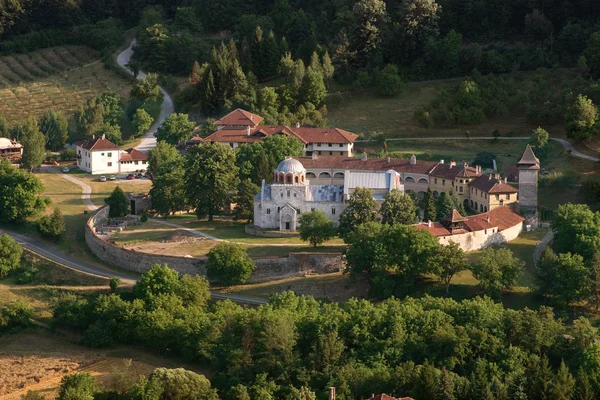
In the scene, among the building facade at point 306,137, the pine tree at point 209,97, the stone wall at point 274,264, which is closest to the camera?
the stone wall at point 274,264

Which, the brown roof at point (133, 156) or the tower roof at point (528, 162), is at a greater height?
the tower roof at point (528, 162)

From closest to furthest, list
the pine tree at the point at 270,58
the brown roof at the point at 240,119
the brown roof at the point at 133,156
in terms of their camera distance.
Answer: the brown roof at the point at 240,119 < the brown roof at the point at 133,156 < the pine tree at the point at 270,58

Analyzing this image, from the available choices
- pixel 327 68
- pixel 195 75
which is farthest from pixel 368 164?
pixel 195 75

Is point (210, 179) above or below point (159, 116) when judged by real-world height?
below

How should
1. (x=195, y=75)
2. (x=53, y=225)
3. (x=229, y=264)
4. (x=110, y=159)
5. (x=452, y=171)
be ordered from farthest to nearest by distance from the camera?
(x=195, y=75), (x=110, y=159), (x=452, y=171), (x=53, y=225), (x=229, y=264)

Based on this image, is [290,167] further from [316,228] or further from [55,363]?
[55,363]

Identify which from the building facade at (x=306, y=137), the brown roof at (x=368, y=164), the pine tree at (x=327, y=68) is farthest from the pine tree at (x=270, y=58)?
the brown roof at (x=368, y=164)

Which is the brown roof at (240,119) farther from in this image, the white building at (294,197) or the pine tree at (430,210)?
the pine tree at (430,210)

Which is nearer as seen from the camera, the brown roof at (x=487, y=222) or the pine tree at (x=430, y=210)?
the brown roof at (x=487, y=222)
